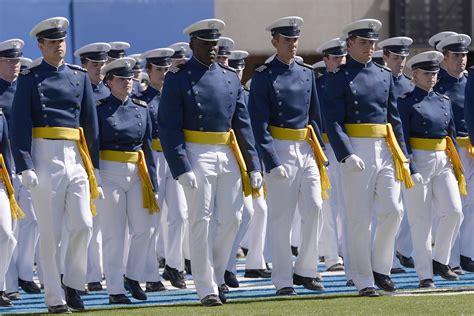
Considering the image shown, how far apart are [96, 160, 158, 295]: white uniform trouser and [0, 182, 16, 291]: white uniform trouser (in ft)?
2.81

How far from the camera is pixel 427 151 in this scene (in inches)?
636

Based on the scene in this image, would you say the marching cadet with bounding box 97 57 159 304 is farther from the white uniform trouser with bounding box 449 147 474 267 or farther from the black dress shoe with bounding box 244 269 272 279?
the white uniform trouser with bounding box 449 147 474 267

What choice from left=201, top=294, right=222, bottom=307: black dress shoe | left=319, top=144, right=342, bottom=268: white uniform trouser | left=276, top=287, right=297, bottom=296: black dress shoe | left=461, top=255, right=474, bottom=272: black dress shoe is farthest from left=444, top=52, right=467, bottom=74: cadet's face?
left=201, top=294, right=222, bottom=307: black dress shoe

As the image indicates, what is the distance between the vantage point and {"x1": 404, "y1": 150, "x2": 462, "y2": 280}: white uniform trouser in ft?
52.6

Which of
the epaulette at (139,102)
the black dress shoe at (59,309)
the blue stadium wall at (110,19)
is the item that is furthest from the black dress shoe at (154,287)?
the blue stadium wall at (110,19)

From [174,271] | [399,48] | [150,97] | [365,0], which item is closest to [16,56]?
[150,97]

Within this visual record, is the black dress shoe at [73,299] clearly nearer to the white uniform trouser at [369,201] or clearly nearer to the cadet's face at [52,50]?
the cadet's face at [52,50]

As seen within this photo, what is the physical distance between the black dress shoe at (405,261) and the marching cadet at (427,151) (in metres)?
2.40

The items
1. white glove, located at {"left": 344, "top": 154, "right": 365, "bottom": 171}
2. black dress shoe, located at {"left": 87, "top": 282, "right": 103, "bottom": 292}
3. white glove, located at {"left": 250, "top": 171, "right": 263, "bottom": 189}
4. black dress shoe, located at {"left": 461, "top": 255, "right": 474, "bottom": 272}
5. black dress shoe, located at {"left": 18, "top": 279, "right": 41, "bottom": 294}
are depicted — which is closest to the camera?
white glove, located at {"left": 250, "top": 171, "right": 263, "bottom": 189}

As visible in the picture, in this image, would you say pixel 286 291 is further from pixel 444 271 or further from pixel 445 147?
pixel 445 147

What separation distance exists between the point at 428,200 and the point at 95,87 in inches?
127

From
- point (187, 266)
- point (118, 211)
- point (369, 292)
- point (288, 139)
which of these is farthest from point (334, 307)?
point (187, 266)

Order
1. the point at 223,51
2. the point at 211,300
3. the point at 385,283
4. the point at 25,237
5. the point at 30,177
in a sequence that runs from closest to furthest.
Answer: the point at 30,177, the point at 211,300, the point at 385,283, the point at 25,237, the point at 223,51

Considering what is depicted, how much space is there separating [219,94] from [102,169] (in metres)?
1.66
